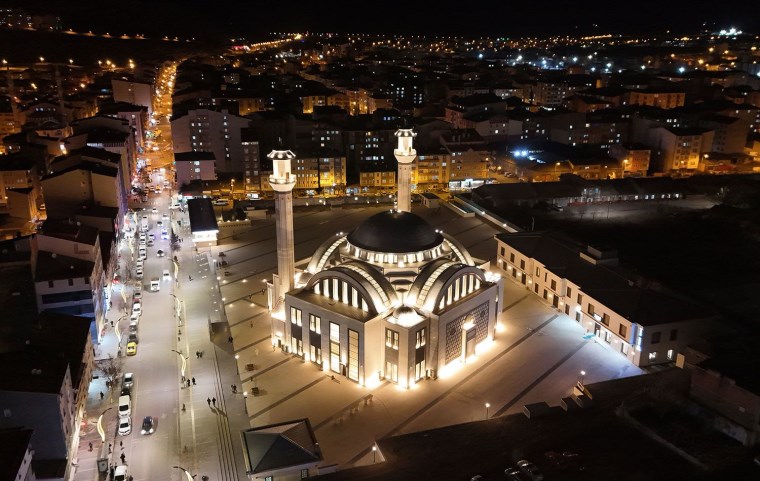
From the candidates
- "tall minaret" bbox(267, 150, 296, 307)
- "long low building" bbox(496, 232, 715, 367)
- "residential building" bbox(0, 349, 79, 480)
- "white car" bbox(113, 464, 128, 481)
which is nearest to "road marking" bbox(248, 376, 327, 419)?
"white car" bbox(113, 464, 128, 481)

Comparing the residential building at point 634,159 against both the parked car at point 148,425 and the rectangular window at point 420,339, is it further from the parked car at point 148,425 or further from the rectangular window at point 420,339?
the parked car at point 148,425

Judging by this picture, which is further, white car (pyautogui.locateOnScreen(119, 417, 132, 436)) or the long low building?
the long low building

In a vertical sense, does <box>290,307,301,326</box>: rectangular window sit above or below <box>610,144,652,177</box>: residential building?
below

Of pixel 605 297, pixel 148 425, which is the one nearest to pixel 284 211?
pixel 148 425

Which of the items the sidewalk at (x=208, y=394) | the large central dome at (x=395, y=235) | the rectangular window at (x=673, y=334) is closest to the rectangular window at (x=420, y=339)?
the large central dome at (x=395, y=235)

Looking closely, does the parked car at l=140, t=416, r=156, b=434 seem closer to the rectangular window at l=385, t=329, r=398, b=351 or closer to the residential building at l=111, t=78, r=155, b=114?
the rectangular window at l=385, t=329, r=398, b=351

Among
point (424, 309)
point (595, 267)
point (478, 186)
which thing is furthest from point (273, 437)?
point (478, 186)
